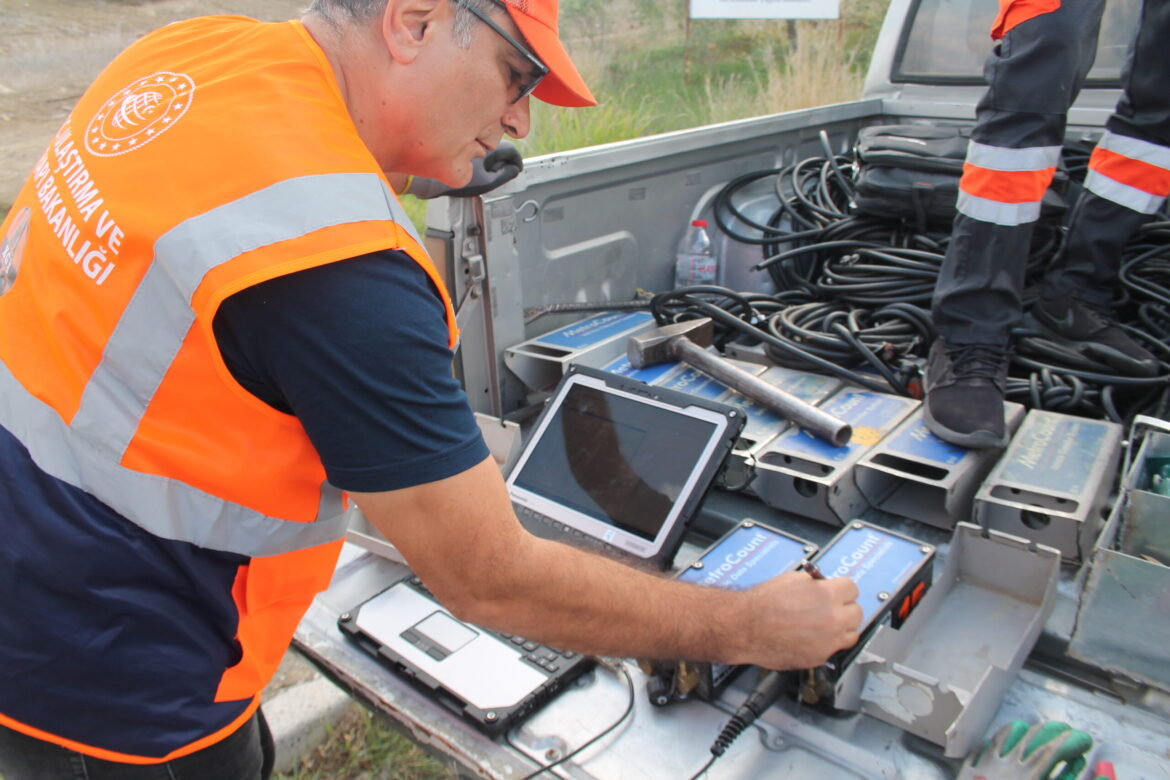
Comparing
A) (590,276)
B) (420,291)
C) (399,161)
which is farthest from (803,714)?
(590,276)

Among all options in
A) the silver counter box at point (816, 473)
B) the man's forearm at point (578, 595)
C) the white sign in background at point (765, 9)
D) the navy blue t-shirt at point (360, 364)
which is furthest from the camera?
the white sign in background at point (765, 9)

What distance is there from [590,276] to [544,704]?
1383 mm

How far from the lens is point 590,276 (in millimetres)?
2510

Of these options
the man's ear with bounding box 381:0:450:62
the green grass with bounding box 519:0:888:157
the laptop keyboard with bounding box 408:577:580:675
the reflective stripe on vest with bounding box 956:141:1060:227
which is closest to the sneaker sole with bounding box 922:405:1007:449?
the reflective stripe on vest with bounding box 956:141:1060:227

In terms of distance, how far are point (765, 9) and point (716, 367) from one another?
473 centimetres

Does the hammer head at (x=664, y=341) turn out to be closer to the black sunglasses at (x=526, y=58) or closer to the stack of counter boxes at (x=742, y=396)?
the stack of counter boxes at (x=742, y=396)

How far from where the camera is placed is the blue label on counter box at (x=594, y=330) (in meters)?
2.22

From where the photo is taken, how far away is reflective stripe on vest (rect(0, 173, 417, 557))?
2.84 feet

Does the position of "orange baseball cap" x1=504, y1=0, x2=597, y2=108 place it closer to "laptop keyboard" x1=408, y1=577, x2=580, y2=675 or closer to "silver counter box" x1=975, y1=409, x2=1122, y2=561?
"laptop keyboard" x1=408, y1=577, x2=580, y2=675

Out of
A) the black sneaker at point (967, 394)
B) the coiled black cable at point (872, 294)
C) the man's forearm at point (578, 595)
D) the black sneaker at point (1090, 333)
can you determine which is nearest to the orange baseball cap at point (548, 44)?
the man's forearm at point (578, 595)

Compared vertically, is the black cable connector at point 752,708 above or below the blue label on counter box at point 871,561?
below

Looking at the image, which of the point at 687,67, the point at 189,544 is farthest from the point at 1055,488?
the point at 687,67

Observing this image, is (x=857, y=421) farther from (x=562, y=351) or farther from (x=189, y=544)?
(x=189, y=544)

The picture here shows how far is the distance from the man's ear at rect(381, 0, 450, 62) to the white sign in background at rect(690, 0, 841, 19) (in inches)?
208
